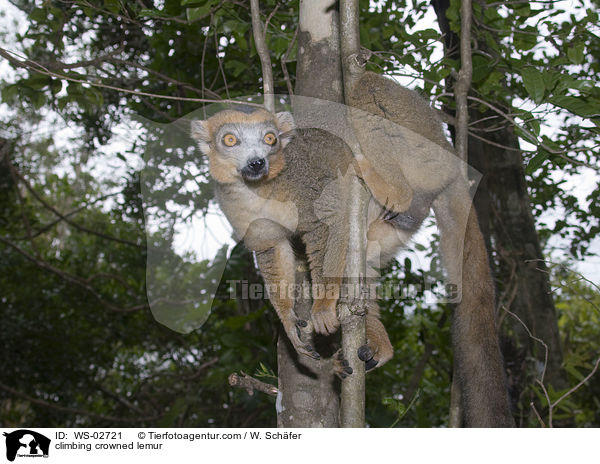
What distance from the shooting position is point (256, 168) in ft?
9.39

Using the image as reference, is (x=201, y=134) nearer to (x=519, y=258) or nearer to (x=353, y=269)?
(x=353, y=269)

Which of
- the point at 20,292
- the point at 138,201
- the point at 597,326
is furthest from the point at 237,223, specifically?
the point at 597,326

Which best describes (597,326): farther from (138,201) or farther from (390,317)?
(138,201)

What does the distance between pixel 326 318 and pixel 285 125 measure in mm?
1129

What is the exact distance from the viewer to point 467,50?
295cm

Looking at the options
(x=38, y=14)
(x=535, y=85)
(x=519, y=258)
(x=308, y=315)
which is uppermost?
(x=38, y=14)

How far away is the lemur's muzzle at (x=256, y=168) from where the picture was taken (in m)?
2.86

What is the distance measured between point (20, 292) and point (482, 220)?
5.81 m

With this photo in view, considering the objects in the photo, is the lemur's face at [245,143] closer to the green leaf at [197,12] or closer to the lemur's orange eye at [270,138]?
the lemur's orange eye at [270,138]

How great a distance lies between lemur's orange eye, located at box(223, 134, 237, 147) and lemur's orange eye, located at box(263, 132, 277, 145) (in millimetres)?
180

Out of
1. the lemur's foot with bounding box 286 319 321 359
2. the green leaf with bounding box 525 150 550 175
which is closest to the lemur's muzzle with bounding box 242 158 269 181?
the lemur's foot with bounding box 286 319 321 359

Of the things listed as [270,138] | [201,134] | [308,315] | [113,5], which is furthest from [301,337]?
[113,5]

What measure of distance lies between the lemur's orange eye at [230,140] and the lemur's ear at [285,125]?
10.3 inches

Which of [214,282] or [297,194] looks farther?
[214,282]
